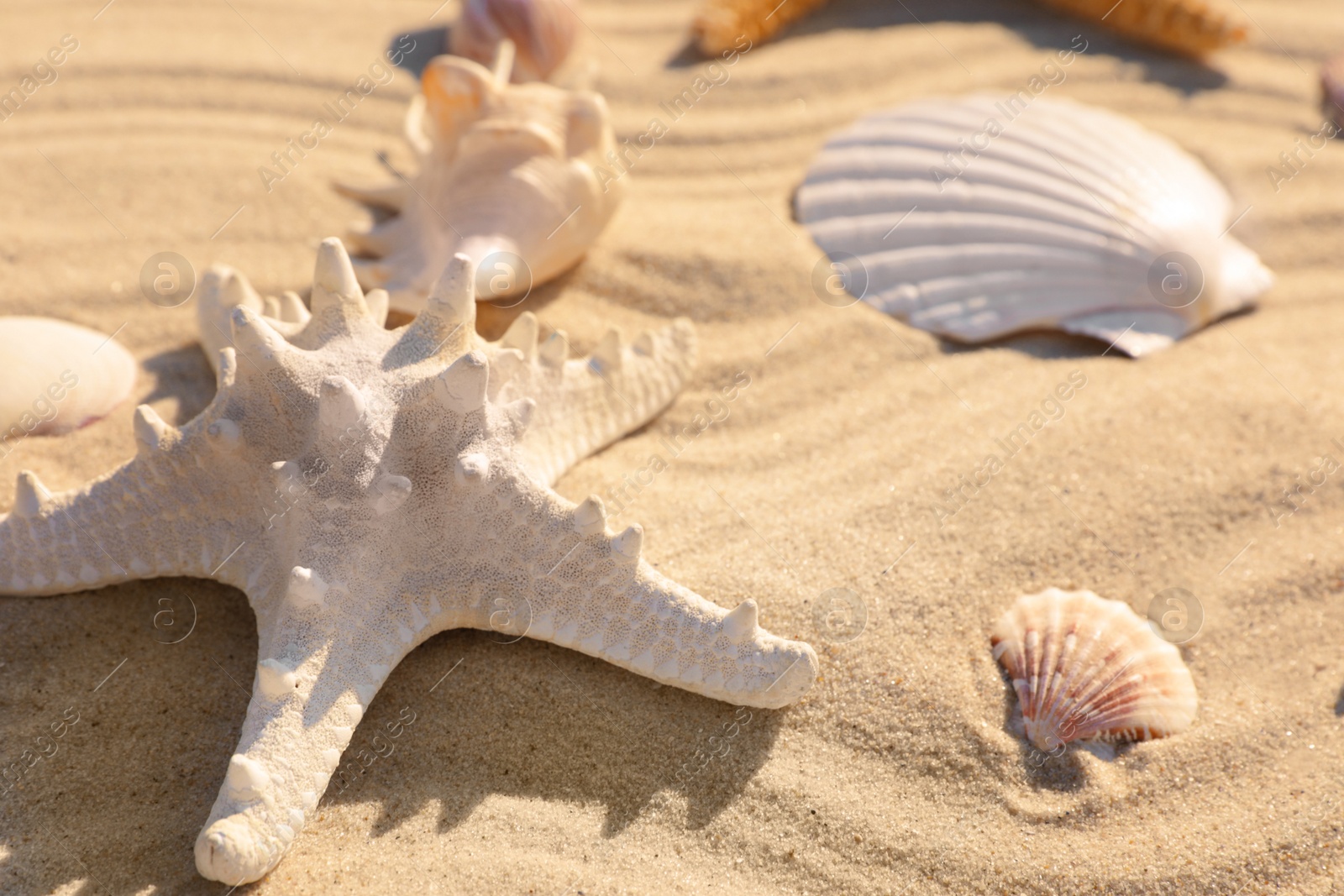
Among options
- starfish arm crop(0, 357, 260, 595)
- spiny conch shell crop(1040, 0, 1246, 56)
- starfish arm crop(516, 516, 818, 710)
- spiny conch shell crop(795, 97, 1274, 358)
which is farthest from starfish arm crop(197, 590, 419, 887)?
spiny conch shell crop(1040, 0, 1246, 56)

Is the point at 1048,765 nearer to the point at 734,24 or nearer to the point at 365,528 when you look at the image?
the point at 365,528

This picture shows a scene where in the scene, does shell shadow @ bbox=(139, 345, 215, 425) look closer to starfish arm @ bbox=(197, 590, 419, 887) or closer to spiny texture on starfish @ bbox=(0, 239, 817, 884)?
spiny texture on starfish @ bbox=(0, 239, 817, 884)

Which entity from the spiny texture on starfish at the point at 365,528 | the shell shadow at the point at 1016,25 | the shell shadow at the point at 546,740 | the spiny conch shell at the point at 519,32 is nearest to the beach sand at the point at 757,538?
the shell shadow at the point at 546,740

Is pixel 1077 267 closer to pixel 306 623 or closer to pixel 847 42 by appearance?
pixel 847 42

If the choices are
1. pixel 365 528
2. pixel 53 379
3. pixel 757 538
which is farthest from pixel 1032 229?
pixel 53 379

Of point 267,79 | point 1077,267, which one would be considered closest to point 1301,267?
point 1077,267
